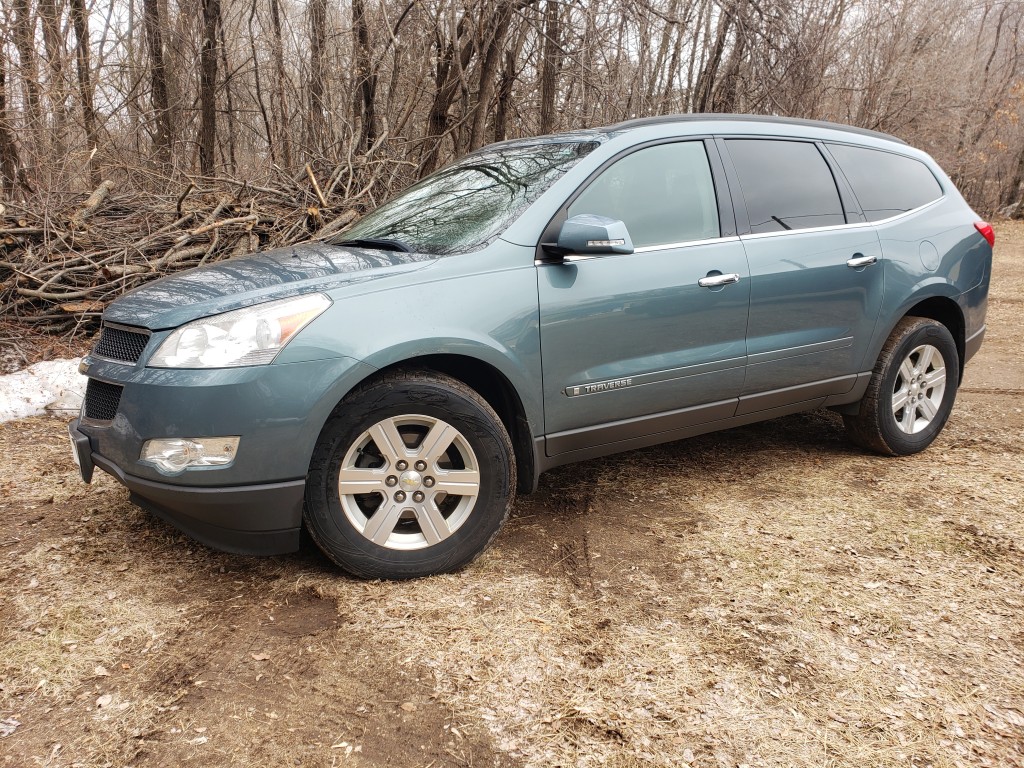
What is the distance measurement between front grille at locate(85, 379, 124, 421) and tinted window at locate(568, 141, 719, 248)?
→ 1894mm

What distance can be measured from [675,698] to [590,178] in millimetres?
2076

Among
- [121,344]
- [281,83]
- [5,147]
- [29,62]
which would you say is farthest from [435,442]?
[281,83]

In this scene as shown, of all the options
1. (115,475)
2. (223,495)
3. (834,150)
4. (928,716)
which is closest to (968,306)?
(834,150)

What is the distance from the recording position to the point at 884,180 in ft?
14.1

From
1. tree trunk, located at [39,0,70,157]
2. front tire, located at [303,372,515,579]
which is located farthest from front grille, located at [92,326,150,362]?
tree trunk, located at [39,0,70,157]

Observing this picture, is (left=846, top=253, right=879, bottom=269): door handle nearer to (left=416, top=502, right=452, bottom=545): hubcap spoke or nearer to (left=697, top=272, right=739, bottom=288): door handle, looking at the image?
(left=697, top=272, right=739, bottom=288): door handle

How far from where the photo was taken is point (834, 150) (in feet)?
13.7

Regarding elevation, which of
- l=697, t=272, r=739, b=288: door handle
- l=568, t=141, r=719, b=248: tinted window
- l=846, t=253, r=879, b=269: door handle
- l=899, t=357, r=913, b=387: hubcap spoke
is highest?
l=568, t=141, r=719, b=248: tinted window

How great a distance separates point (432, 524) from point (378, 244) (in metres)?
1.31

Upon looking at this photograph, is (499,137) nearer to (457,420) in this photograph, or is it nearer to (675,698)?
(457,420)

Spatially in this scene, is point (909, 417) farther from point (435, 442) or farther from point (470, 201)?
point (435, 442)

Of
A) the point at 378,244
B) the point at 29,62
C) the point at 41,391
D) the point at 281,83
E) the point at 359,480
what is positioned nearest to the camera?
the point at 359,480

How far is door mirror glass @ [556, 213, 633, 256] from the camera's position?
3006 millimetres

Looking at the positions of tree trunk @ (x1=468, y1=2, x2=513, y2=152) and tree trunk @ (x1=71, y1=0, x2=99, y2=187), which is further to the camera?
tree trunk @ (x1=71, y1=0, x2=99, y2=187)
